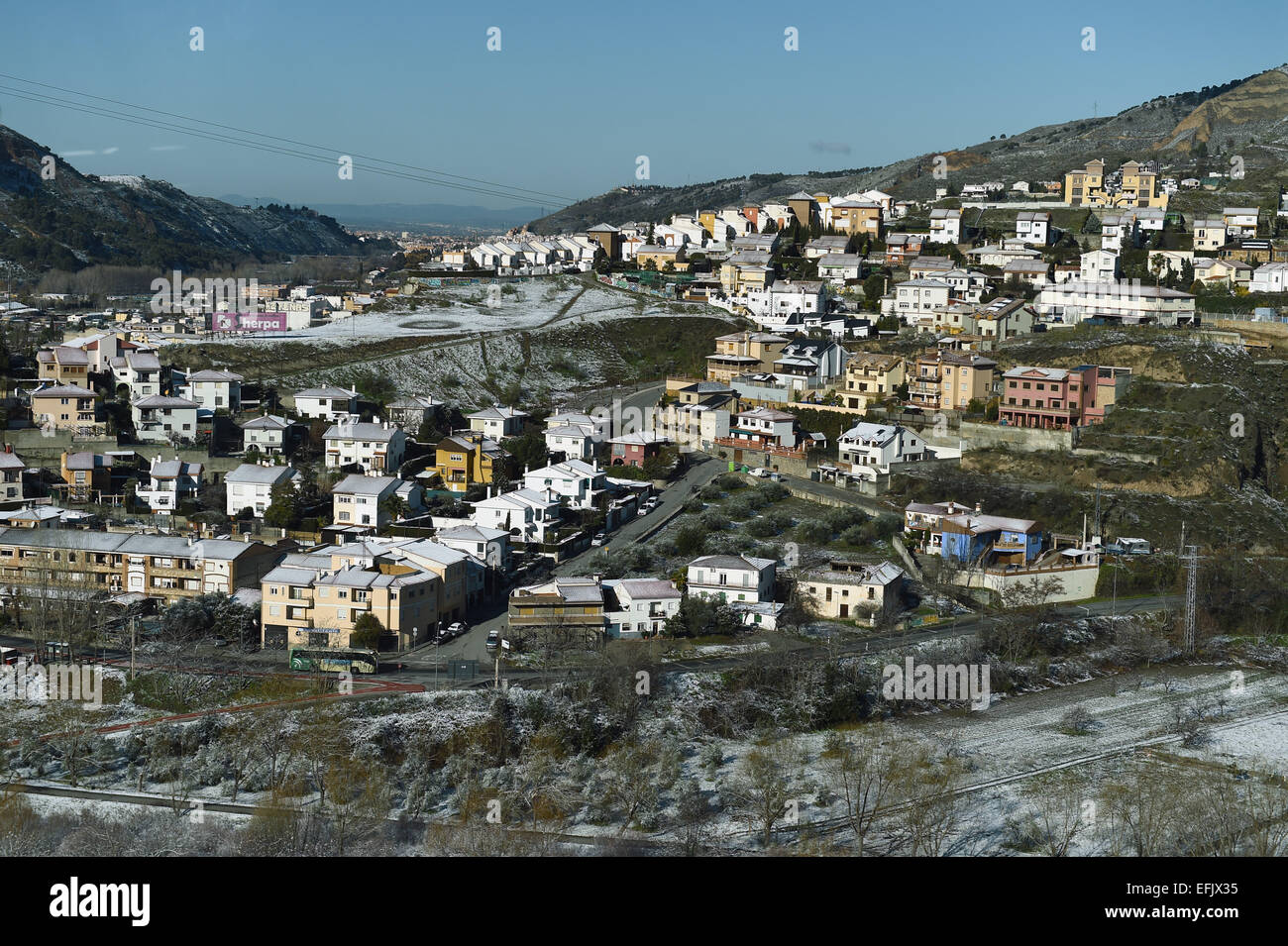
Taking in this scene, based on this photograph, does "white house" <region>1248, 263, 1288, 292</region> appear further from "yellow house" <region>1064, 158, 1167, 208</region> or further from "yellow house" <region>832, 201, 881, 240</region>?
"yellow house" <region>832, 201, 881, 240</region>

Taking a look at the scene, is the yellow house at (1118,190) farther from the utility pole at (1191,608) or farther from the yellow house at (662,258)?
the utility pole at (1191,608)

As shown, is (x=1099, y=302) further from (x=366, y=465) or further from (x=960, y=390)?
(x=366, y=465)

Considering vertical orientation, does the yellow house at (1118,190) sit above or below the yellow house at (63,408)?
above

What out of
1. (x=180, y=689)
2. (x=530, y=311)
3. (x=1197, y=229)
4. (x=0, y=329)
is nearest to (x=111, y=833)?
(x=180, y=689)

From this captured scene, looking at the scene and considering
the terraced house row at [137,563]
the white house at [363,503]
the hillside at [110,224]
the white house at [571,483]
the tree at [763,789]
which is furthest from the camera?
the hillside at [110,224]

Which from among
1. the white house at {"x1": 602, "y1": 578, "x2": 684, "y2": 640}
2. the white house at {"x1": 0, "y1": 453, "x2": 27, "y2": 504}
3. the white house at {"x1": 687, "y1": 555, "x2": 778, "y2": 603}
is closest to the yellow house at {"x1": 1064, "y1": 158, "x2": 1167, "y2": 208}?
the white house at {"x1": 687, "y1": 555, "x2": 778, "y2": 603}

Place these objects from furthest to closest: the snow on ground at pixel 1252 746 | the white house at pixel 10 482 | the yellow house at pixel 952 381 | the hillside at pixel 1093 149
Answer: the hillside at pixel 1093 149
the yellow house at pixel 952 381
the white house at pixel 10 482
the snow on ground at pixel 1252 746

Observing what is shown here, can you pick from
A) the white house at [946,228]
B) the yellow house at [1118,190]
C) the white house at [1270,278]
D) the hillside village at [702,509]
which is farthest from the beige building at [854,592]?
the yellow house at [1118,190]
